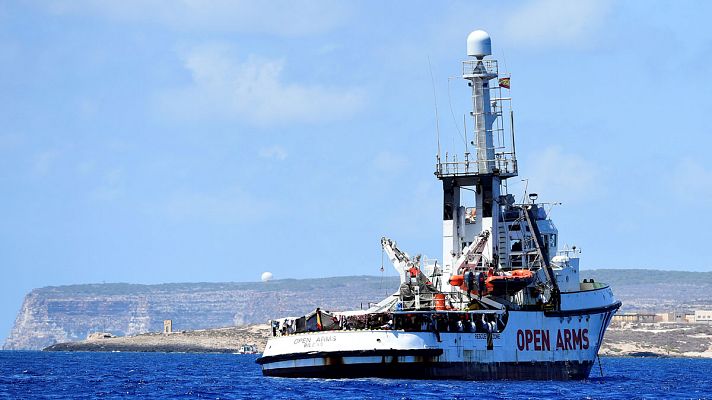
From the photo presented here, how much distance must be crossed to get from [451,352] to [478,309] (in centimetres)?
331

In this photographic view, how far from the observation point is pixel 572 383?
7769 centimetres

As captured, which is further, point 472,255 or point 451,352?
point 472,255

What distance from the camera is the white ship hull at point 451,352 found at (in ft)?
232

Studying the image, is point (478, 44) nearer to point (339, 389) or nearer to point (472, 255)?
point (472, 255)

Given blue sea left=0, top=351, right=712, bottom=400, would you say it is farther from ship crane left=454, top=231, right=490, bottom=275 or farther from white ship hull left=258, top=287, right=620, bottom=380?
ship crane left=454, top=231, right=490, bottom=275

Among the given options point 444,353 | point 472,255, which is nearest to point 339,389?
point 444,353

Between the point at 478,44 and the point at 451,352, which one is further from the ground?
the point at 478,44

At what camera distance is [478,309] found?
74.9 m

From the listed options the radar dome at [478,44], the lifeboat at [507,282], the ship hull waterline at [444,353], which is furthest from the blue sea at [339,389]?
the radar dome at [478,44]

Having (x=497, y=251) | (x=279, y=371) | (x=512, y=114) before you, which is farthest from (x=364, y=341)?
(x=512, y=114)

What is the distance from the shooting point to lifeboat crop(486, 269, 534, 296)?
74.8 meters

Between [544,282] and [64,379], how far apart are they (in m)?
29.2

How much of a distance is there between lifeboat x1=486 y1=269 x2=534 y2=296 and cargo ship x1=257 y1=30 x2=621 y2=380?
8 cm

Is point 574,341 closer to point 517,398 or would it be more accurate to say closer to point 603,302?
point 603,302
